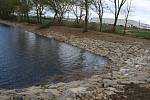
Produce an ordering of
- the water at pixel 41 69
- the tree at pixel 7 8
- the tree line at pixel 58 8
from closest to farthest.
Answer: the water at pixel 41 69
the tree line at pixel 58 8
the tree at pixel 7 8

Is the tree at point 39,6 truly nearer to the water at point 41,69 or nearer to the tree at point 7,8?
the tree at point 7,8

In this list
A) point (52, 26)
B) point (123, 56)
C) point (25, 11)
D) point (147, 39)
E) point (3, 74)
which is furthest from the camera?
point (25, 11)

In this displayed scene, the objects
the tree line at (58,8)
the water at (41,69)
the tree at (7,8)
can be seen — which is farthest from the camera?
the tree at (7,8)

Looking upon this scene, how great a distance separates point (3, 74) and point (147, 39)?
100 feet

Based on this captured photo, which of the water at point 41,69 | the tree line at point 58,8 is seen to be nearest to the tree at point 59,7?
the tree line at point 58,8

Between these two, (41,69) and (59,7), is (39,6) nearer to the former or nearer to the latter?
(59,7)

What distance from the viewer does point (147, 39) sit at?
1903 inches

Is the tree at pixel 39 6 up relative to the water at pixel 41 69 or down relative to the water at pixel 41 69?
up

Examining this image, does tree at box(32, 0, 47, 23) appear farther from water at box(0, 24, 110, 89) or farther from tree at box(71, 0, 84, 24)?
water at box(0, 24, 110, 89)

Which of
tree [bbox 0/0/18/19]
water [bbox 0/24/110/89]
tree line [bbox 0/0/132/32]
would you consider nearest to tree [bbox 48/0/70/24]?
tree line [bbox 0/0/132/32]

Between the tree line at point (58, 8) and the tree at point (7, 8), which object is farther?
the tree at point (7, 8)

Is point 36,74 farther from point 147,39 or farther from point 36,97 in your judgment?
point 147,39

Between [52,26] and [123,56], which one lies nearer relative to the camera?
[123,56]

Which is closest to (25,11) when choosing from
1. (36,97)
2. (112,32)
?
(112,32)
